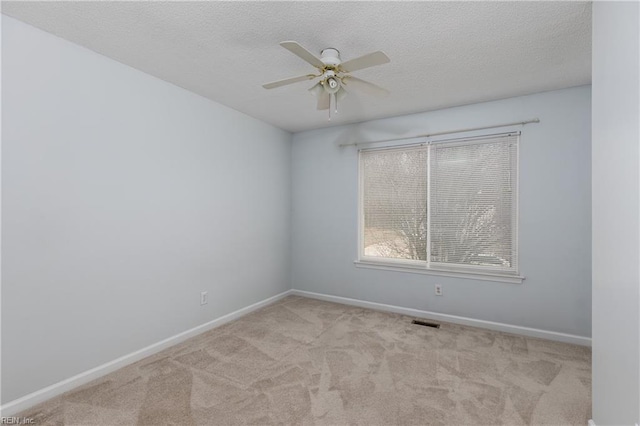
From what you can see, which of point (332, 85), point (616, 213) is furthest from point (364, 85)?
point (616, 213)

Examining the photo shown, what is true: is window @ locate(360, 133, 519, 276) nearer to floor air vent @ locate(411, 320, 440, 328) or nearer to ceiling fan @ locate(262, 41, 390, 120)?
floor air vent @ locate(411, 320, 440, 328)

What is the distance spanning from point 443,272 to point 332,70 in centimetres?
258

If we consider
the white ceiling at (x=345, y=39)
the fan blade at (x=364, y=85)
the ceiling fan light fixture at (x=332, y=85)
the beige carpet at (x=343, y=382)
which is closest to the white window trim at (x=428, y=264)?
the beige carpet at (x=343, y=382)

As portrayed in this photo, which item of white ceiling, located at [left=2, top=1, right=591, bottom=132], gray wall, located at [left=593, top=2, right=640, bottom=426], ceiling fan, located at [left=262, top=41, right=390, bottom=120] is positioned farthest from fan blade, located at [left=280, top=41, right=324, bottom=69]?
gray wall, located at [left=593, top=2, right=640, bottom=426]

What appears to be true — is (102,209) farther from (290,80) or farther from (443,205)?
(443,205)

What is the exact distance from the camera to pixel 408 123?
12.2 ft

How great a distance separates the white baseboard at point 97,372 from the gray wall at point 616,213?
10.4 feet

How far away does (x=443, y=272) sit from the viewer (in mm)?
3492

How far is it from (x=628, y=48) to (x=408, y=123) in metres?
2.48

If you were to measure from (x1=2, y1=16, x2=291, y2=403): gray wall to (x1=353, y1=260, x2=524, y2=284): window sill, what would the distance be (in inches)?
67.9

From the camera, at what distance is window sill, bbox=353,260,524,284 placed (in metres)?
3.16

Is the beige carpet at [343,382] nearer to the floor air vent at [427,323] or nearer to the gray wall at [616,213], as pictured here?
the floor air vent at [427,323]

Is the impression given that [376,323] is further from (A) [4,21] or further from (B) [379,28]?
(A) [4,21]

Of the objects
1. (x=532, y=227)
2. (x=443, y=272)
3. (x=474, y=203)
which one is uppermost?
(x=474, y=203)
